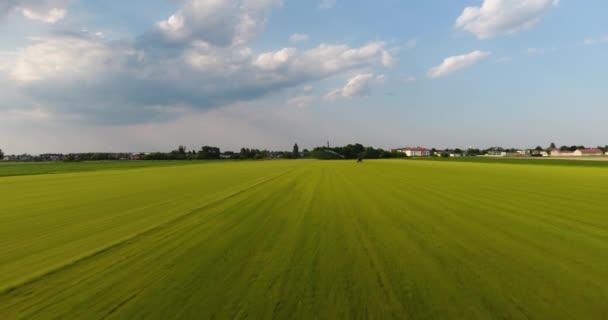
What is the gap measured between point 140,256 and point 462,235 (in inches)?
280

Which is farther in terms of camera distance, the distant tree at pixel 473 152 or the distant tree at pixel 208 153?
the distant tree at pixel 473 152

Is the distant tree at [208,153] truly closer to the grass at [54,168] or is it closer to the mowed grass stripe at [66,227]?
the grass at [54,168]

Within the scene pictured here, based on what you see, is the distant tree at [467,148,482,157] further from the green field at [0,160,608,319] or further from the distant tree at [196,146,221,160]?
the green field at [0,160,608,319]

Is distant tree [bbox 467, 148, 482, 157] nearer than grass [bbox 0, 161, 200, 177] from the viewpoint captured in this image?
No

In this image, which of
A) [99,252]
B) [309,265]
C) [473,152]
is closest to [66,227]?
[99,252]

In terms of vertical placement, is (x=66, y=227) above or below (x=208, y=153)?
below

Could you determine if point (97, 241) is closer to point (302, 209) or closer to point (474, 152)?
point (302, 209)

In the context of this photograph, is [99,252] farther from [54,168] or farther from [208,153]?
[208,153]

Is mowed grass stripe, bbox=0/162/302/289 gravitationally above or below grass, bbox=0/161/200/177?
below

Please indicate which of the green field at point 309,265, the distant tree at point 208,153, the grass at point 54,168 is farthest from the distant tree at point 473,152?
the green field at point 309,265

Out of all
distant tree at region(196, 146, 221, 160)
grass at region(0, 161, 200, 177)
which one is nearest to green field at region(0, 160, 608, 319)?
grass at region(0, 161, 200, 177)

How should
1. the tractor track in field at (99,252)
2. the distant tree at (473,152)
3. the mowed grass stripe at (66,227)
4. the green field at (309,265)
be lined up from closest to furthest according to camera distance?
the green field at (309,265), the tractor track in field at (99,252), the mowed grass stripe at (66,227), the distant tree at (473,152)

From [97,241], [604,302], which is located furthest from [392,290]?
[97,241]

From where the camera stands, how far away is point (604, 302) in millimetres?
3453
